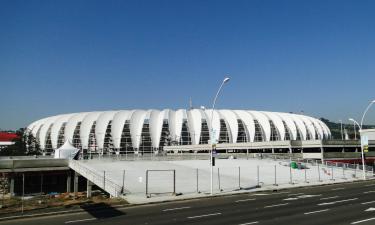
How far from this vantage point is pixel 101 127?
395 ft

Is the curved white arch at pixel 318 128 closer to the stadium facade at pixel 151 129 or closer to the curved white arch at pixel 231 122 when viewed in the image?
the stadium facade at pixel 151 129

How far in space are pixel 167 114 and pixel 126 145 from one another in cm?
1913

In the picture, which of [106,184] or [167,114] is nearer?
[106,184]

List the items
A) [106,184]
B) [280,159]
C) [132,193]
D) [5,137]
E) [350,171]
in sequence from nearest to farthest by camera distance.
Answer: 1. [132,193]
2. [106,184]
3. [350,171]
4. [280,159]
5. [5,137]

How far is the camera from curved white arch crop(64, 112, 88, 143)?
402ft

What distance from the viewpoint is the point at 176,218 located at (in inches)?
708

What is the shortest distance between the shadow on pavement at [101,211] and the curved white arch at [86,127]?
101 m

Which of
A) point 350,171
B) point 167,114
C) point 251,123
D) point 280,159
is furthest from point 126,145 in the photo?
point 350,171

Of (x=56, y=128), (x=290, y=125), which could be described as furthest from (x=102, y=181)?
(x=290, y=125)

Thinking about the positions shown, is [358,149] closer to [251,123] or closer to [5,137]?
[251,123]

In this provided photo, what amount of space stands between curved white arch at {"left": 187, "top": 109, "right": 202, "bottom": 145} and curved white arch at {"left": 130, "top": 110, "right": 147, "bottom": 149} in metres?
16.8

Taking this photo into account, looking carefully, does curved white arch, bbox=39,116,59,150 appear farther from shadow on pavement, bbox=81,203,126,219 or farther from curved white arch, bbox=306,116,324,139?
shadow on pavement, bbox=81,203,126,219

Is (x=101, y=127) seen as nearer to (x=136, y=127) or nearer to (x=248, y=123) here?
(x=136, y=127)

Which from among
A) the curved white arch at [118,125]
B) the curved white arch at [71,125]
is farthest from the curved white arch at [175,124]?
the curved white arch at [71,125]
